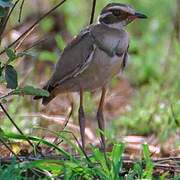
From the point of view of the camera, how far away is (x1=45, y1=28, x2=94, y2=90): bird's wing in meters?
5.04

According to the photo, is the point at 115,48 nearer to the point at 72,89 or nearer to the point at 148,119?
the point at 72,89

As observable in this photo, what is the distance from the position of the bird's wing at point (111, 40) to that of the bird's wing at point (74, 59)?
50 mm

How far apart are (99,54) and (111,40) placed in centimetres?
11

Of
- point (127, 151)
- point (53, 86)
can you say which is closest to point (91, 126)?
point (127, 151)

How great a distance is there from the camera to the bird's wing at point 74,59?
16.5 ft

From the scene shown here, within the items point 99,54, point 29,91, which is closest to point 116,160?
point 29,91

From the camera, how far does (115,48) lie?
197 inches

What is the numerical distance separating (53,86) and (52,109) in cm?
151

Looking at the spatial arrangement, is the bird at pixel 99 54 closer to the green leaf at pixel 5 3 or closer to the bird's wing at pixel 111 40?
the bird's wing at pixel 111 40

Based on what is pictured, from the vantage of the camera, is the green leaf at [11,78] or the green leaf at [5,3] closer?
the green leaf at [5,3]

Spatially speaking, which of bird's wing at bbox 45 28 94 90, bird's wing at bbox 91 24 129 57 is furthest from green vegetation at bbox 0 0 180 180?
bird's wing at bbox 91 24 129 57

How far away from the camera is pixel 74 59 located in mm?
5121

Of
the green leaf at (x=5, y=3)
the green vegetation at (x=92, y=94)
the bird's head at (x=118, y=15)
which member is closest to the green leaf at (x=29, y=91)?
the green vegetation at (x=92, y=94)

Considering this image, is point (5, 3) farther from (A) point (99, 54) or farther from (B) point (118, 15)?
(B) point (118, 15)
